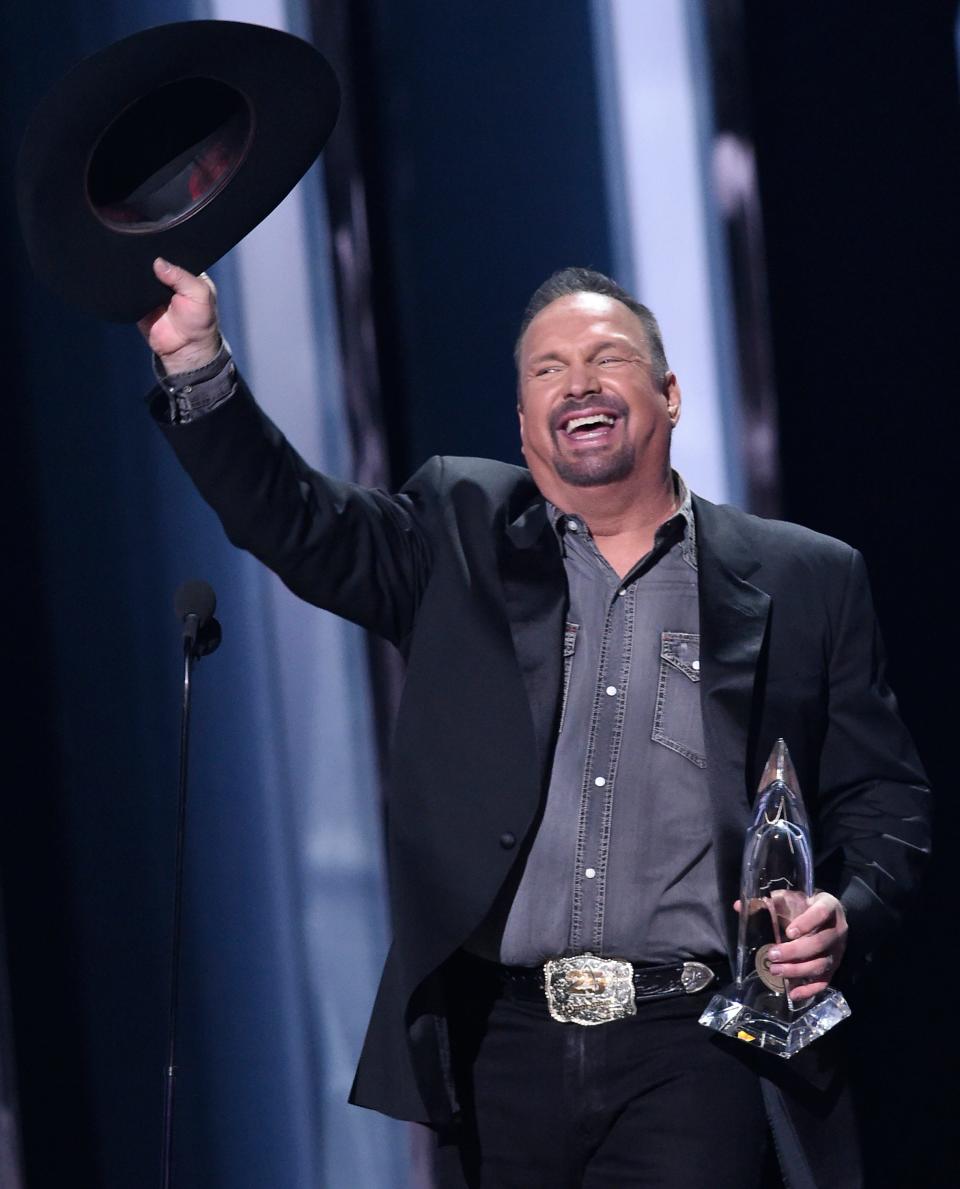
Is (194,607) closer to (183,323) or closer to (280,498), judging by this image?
(280,498)

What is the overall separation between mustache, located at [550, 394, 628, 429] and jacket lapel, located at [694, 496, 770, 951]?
8.2 inches

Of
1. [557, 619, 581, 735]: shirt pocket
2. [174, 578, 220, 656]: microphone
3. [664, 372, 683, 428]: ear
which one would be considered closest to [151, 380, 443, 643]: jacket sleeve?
[174, 578, 220, 656]: microphone

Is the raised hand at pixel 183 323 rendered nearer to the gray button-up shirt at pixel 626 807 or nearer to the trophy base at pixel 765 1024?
the gray button-up shirt at pixel 626 807

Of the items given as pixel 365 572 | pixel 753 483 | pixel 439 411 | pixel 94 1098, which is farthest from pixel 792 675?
pixel 94 1098

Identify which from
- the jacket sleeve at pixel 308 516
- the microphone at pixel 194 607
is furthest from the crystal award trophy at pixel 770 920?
the microphone at pixel 194 607

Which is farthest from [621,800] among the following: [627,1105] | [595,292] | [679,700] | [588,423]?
[595,292]

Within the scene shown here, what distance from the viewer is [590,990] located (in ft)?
6.66

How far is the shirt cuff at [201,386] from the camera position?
195cm

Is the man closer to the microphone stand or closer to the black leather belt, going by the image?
the black leather belt

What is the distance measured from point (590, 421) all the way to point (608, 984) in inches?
30.6

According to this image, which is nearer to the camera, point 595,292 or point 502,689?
point 502,689

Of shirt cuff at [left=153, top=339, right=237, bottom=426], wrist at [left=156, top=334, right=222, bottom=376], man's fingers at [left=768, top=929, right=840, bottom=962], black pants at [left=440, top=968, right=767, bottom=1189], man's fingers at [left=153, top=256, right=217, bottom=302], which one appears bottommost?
black pants at [left=440, top=968, right=767, bottom=1189]

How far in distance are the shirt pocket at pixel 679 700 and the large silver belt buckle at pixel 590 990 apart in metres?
0.29

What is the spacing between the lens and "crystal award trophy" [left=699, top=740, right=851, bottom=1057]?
193 cm
